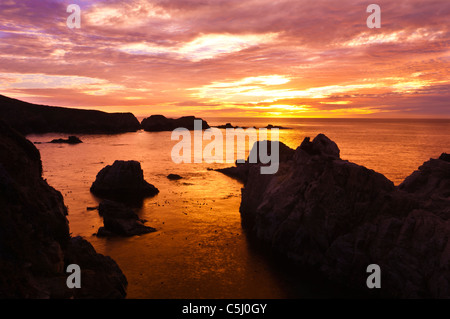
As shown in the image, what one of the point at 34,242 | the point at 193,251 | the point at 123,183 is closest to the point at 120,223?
the point at 193,251

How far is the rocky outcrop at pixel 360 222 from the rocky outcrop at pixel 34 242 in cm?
1752

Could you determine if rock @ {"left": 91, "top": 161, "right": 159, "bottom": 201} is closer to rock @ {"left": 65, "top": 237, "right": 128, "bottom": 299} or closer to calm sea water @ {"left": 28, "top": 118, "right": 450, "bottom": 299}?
calm sea water @ {"left": 28, "top": 118, "right": 450, "bottom": 299}

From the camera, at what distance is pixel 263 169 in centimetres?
4431

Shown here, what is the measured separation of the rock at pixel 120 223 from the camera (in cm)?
3747

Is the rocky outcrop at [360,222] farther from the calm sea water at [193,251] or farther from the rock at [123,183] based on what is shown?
the rock at [123,183]

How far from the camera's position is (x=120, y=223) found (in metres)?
37.9

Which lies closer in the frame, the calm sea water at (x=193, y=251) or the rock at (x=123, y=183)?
the calm sea water at (x=193, y=251)

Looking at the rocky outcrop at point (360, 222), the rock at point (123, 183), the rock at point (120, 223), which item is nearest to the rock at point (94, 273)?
the rock at point (120, 223)

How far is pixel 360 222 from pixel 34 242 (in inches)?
970

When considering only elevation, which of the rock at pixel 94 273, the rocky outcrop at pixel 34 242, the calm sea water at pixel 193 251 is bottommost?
the calm sea water at pixel 193 251

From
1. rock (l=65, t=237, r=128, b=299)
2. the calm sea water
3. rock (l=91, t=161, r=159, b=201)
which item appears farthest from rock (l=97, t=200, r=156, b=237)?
rock (l=91, t=161, r=159, b=201)

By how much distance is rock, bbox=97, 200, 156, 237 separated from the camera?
37469 millimetres
